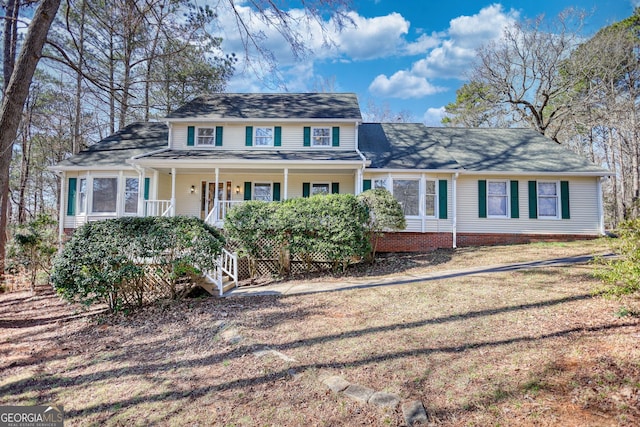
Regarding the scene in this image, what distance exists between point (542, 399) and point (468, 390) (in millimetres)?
559

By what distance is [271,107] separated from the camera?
46.9 feet

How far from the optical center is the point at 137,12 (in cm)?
693

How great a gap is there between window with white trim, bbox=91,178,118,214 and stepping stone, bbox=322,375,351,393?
12367 millimetres

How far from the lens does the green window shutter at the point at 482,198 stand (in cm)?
1186

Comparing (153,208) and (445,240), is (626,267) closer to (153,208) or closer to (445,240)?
(445,240)

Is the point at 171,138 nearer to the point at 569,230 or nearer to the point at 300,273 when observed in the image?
the point at 300,273

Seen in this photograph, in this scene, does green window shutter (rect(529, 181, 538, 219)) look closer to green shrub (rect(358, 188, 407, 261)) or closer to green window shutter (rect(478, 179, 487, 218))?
green window shutter (rect(478, 179, 487, 218))

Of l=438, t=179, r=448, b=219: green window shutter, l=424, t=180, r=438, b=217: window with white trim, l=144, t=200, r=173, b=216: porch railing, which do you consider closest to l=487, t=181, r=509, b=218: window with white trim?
l=438, t=179, r=448, b=219: green window shutter

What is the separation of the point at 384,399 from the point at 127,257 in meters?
5.36

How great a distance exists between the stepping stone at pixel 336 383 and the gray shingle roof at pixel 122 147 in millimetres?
12068

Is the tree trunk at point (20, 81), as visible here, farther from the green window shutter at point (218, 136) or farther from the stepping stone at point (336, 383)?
the green window shutter at point (218, 136)

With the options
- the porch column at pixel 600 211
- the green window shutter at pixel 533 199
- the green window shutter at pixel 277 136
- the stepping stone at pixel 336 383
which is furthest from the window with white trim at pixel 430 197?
the stepping stone at pixel 336 383

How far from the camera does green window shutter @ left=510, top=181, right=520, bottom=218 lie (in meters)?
11.7

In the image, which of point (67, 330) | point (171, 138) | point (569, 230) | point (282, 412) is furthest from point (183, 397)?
point (569, 230)
